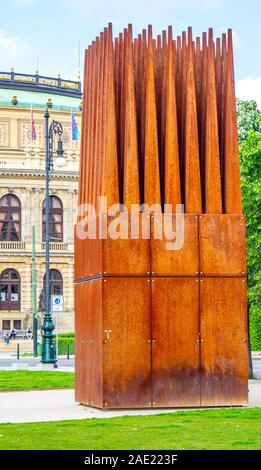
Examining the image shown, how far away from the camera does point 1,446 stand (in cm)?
1488

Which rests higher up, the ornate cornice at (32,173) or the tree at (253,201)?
the ornate cornice at (32,173)

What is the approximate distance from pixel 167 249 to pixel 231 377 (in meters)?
2.57

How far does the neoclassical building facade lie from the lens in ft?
292

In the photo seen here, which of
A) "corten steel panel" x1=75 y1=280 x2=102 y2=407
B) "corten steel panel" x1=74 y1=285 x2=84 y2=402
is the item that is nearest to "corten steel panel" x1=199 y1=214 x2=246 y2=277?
"corten steel panel" x1=75 y1=280 x2=102 y2=407

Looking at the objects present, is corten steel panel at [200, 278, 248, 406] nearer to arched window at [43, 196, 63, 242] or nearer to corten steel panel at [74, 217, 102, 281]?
corten steel panel at [74, 217, 102, 281]

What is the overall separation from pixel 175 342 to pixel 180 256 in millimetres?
1551

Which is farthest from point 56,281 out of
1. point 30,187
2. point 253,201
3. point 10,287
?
point 253,201

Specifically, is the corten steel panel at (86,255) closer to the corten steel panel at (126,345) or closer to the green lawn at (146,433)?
the corten steel panel at (126,345)

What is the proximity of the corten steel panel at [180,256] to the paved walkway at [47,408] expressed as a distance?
8.16ft

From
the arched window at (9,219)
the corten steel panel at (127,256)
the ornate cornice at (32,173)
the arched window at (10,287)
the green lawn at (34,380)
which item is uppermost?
the ornate cornice at (32,173)

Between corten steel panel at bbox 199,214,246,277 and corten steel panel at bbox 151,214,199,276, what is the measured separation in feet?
0.38

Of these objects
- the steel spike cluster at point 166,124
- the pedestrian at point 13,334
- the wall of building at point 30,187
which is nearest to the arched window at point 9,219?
Result: the wall of building at point 30,187

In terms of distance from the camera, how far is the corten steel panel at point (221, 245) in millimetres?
20578

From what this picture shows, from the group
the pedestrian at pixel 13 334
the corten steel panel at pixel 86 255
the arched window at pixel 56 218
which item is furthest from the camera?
the arched window at pixel 56 218
